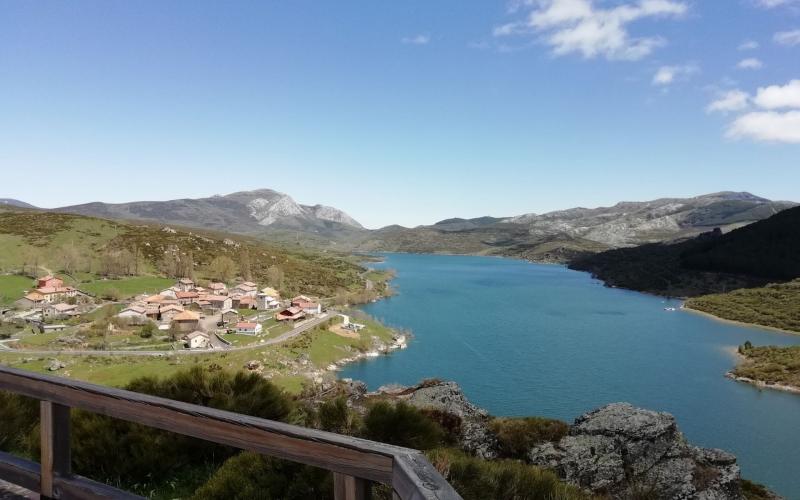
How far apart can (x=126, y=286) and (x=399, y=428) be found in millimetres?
97837

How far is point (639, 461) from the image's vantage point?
31.1 ft

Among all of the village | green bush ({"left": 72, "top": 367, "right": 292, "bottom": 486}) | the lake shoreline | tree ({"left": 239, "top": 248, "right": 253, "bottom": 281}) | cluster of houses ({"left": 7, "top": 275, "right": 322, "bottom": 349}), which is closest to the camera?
green bush ({"left": 72, "top": 367, "right": 292, "bottom": 486})

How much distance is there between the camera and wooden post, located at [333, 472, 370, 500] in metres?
1.99

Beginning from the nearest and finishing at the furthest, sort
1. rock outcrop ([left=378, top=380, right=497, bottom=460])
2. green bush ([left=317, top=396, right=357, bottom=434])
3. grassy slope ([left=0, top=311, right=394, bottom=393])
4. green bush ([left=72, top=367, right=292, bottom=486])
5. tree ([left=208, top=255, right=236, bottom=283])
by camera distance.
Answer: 1. green bush ([left=72, top=367, right=292, bottom=486])
2. green bush ([left=317, top=396, right=357, bottom=434])
3. rock outcrop ([left=378, top=380, right=497, bottom=460])
4. grassy slope ([left=0, top=311, right=394, bottom=393])
5. tree ([left=208, top=255, right=236, bottom=283])

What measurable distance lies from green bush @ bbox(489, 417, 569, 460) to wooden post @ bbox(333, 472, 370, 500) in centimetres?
916

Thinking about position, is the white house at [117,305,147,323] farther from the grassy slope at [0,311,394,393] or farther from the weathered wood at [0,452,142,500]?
the weathered wood at [0,452,142,500]

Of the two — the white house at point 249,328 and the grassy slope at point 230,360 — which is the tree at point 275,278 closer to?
the white house at point 249,328

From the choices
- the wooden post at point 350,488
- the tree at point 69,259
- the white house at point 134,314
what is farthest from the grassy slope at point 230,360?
the tree at point 69,259

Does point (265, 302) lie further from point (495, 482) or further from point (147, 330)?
point (495, 482)

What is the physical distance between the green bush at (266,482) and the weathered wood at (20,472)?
191 cm

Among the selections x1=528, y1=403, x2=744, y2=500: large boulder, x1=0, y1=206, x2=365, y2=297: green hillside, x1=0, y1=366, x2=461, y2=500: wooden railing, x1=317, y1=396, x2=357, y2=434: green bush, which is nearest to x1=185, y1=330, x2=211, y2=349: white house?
x1=0, y1=206, x2=365, y2=297: green hillside

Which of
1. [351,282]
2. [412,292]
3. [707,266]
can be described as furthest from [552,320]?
[707,266]

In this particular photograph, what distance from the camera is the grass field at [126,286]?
84125 millimetres

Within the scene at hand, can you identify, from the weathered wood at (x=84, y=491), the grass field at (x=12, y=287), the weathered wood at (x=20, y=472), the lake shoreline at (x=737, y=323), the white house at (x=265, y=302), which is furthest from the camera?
the white house at (x=265, y=302)
